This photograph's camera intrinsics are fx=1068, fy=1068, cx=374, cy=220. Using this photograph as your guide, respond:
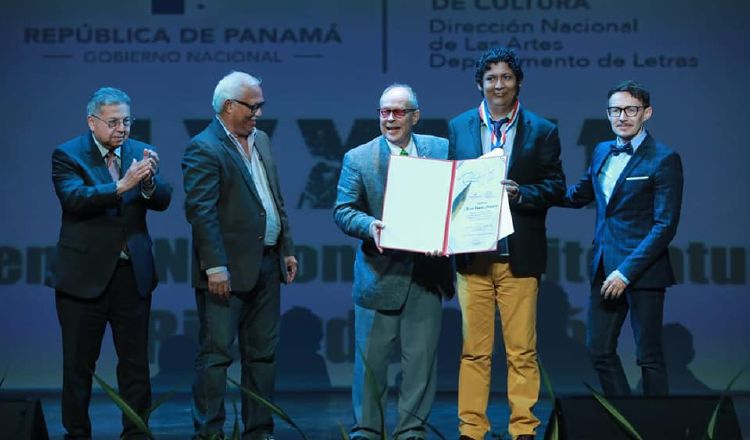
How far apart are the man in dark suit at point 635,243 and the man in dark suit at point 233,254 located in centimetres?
135

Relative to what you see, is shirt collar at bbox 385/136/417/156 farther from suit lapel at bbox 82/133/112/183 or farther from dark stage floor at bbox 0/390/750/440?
dark stage floor at bbox 0/390/750/440

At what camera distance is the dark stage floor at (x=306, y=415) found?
517 cm

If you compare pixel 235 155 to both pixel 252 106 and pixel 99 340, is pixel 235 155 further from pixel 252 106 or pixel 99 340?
pixel 99 340

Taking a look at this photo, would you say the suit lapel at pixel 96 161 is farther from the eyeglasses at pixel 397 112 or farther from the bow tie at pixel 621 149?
the bow tie at pixel 621 149

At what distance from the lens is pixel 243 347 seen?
14.5 ft

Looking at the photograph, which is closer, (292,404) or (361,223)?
(361,223)

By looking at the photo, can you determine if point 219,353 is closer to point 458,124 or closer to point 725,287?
point 458,124

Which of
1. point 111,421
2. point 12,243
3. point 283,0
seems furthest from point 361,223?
point 12,243

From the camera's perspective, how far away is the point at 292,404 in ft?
20.8

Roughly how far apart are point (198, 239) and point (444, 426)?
1858 millimetres

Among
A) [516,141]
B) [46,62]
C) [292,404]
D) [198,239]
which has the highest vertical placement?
[46,62]

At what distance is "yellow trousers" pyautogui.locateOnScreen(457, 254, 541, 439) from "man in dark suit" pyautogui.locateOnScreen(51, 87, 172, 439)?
1.32 metres

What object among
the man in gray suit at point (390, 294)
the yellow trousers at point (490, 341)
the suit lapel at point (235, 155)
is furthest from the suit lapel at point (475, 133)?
the suit lapel at point (235, 155)

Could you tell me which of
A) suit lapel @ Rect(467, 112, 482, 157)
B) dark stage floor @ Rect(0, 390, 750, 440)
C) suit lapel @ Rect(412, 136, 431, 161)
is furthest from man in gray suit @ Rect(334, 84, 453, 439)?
dark stage floor @ Rect(0, 390, 750, 440)
